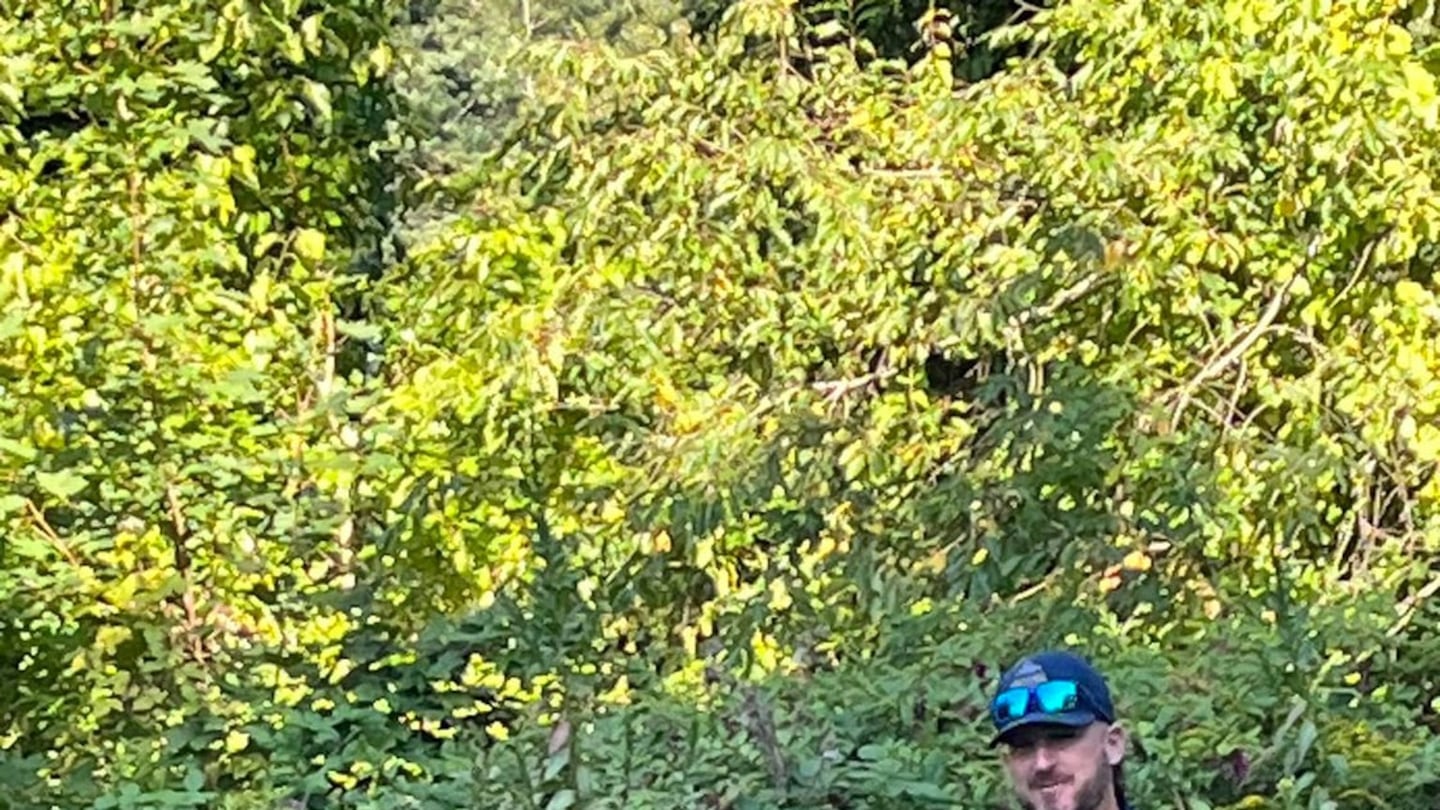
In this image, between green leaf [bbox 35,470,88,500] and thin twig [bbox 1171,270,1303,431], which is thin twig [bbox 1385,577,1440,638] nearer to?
thin twig [bbox 1171,270,1303,431]

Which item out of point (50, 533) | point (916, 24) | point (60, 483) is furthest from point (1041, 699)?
point (916, 24)

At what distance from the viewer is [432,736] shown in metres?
3.65

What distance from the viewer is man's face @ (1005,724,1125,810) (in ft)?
7.96

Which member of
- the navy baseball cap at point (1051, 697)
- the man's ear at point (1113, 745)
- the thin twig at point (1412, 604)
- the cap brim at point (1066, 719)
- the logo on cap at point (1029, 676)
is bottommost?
the thin twig at point (1412, 604)

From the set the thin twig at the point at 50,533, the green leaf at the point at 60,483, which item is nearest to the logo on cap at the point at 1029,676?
the green leaf at the point at 60,483

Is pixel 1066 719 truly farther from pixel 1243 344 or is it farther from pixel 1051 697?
pixel 1243 344

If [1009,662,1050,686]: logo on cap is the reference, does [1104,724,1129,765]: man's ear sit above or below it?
below

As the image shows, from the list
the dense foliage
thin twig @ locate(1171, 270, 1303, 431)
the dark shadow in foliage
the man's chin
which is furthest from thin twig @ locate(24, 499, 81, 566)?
the dark shadow in foliage

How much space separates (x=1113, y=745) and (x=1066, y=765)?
0.08 metres

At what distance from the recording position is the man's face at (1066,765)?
7.96 ft

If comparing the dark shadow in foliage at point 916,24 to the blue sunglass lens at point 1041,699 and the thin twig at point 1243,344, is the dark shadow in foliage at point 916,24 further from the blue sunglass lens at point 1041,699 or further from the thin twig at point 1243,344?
the blue sunglass lens at point 1041,699

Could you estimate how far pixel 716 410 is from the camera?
5367mm

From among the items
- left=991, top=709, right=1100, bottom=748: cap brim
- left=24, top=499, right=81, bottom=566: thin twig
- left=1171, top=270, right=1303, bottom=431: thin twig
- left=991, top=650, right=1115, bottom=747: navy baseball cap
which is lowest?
left=991, top=709, right=1100, bottom=748: cap brim

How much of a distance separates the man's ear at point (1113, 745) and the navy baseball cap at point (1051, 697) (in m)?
0.01
